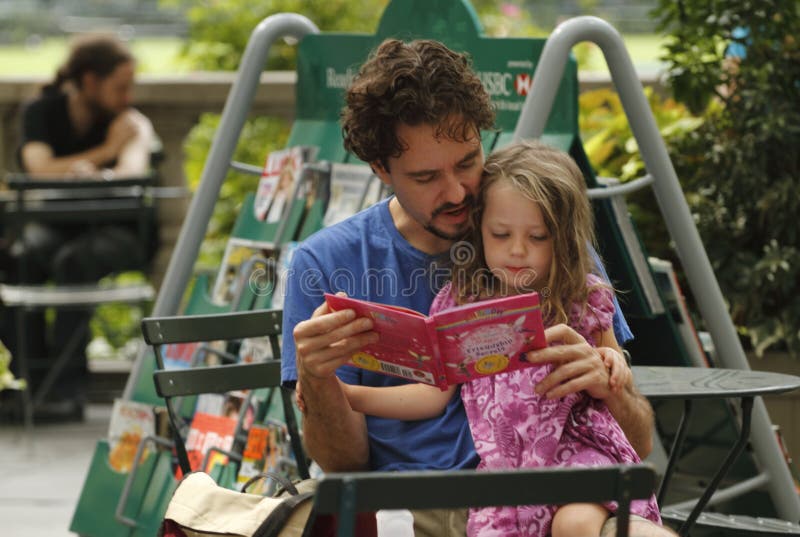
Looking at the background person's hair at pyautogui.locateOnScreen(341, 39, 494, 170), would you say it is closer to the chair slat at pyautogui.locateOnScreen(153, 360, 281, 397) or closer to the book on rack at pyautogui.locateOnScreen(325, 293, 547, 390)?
the book on rack at pyautogui.locateOnScreen(325, 293, 547, 390)

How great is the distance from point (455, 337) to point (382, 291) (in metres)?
0.53

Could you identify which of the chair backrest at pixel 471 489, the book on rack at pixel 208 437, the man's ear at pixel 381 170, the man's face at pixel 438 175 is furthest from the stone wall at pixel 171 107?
the chair backrest at pixel 471 489

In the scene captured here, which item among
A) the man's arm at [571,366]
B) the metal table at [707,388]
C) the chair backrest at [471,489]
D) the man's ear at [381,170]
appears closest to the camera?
the chair backrest at [471,489]

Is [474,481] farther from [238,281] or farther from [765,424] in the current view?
[238,281]

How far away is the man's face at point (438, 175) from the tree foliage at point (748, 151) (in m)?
2.25

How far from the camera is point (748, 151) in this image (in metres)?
5.27

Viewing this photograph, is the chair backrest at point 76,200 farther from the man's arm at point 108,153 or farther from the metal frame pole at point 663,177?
the metal frame pole at point 663,177

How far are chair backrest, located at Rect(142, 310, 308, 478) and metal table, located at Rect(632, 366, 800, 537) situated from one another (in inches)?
37.8

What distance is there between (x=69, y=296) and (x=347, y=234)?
4.14 meters

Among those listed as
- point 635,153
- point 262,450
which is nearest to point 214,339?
point 262,450

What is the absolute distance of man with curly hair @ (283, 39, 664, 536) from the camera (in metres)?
3.12

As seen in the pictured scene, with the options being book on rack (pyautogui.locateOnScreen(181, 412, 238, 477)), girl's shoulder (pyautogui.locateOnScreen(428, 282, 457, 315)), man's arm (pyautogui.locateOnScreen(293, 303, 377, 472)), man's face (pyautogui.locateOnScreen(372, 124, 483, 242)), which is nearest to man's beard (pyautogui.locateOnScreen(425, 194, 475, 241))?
man's face (pyautogui.locateOnScreen(372, 124, 483, 242))

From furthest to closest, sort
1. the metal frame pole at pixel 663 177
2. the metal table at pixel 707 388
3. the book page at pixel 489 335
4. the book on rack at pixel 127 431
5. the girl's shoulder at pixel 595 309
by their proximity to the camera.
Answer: the book on rack at pixel 127 431
the metal frame pole at pixel 663 177
the metal table at pixel 707 388
the girl's shoulder at pixel 595 309
the book page at pixel 489 335

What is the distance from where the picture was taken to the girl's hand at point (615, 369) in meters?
2.95
